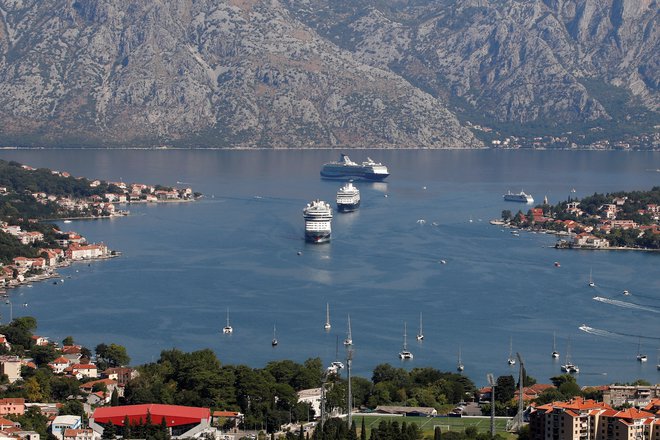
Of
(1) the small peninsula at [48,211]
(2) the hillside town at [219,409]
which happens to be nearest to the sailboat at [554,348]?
(2) the hillside town at [219,409]

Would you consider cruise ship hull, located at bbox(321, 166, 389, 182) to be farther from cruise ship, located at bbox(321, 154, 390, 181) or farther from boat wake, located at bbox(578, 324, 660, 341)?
boat wake, located at bbox(578, 324, 660, 341)

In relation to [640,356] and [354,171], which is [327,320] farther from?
[354,171]

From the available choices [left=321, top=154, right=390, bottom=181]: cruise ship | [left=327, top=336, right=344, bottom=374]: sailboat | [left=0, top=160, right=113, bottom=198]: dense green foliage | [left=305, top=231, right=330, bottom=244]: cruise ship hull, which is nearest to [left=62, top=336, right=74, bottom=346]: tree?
[left=327, top=336, right=344, bottom=374]: sailboat

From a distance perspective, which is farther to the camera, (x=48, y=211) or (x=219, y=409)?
(x=48, y=211)

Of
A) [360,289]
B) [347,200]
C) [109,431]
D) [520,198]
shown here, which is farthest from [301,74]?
[109,431]

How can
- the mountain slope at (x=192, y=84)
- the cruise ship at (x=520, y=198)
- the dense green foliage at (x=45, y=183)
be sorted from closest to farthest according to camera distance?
the dense green foliage at (x=45, y=183) → the cruise ship at (x=520, y=198) → the mountain slope at (x=192, y=84)

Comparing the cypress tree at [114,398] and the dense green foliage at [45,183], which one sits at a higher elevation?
the dense green foliage at [45,183]

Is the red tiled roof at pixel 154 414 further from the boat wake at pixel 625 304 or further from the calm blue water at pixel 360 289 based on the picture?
the boat wake at pixel 625 304
